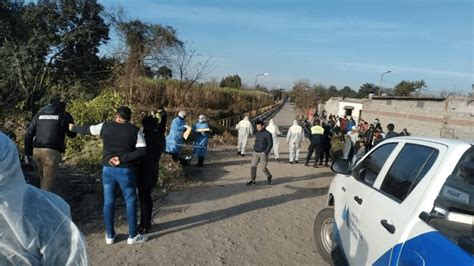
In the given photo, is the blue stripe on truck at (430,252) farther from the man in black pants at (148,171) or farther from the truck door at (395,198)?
the man in black pants at (148,171)

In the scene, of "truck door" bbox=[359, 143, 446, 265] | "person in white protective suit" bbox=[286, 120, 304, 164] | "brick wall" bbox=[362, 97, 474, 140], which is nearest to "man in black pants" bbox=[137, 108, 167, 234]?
"truck door" bbox=[359, 143, 446, 265]

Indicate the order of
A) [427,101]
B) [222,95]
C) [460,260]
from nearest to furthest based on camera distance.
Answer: [460,260] → [427,101] → [222,95]

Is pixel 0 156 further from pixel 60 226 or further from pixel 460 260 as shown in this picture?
pixel 460 260

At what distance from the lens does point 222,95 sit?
37750 millimetres

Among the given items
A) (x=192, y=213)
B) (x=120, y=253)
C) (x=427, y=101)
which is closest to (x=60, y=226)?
(x=120, y=253)

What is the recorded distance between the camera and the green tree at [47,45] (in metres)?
27.4

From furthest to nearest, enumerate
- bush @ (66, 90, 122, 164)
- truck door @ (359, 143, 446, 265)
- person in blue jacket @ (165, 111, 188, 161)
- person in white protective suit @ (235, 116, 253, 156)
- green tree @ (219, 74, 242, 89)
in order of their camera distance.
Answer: green tree @ (219, 74, 242, 89) < person in white protective suit @ (235, 116, 253, 156) < bush @ (66, 90, 122, 164) < person in blue jacket @ (165, 111, 188, 161) < truck door @ (359, 143, 446, 265)

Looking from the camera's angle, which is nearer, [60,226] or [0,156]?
[0,156]

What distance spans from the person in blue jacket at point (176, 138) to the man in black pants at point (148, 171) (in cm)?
488

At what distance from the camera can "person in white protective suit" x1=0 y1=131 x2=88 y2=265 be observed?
191 cm

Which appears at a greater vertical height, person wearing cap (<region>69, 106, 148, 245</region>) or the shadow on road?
person wearing cap (<region>69, 106, 148, 245</region>)

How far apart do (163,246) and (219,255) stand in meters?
0.76

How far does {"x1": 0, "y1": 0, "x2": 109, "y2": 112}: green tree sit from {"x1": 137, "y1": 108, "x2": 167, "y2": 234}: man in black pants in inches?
864

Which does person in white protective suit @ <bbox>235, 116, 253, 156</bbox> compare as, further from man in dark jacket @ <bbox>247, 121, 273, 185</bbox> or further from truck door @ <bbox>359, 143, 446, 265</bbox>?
truck door @ <bbox>359, 143, 446, 265</bbox>
